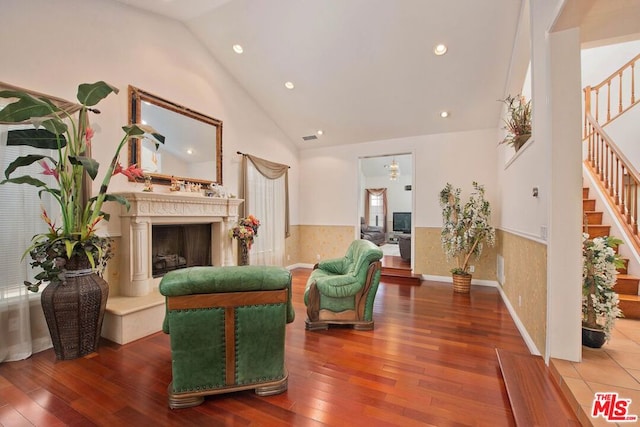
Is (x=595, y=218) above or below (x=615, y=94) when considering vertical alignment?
below

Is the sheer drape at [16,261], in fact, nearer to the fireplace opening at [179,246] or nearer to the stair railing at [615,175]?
the fireplace opening at [179,246]

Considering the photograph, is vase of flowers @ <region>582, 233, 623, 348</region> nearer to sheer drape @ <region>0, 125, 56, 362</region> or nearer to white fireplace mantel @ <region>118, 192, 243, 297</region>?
white fireplace mantel @ <region>118, 192, 243, 297</region>

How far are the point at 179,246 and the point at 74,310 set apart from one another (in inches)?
67.9

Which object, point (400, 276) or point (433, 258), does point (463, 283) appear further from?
point (400, 276)

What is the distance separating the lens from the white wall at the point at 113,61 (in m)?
2.54

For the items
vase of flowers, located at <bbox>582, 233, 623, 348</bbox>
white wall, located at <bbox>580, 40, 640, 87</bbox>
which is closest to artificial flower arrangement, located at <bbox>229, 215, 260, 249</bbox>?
vase of flowers, located at <bbox>582, 233, 623, 348</bbox>

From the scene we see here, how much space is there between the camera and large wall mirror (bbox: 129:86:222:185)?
3.42 m

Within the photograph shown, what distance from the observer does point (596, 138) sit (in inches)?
154

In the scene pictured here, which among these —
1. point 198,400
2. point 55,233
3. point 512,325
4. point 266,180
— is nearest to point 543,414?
point 512,325

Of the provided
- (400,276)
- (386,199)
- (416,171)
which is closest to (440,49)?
(416,171)

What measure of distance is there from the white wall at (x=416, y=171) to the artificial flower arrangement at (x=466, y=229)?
375 mm

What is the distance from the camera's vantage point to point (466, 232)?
4402 mm

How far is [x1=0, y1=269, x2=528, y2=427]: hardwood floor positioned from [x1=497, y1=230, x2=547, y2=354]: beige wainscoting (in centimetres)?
29

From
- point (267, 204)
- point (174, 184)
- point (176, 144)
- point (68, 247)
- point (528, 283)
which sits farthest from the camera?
point (267, 204)
